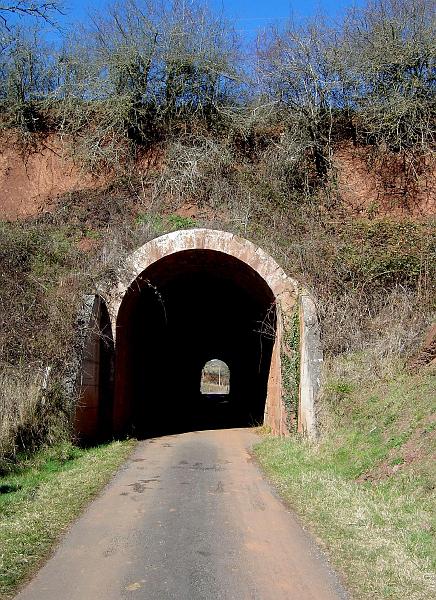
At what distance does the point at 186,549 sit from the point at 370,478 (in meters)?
3.31

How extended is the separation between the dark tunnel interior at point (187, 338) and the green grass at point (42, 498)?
14.0 feet

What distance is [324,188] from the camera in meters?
20.0

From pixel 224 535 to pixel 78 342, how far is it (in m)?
7.19

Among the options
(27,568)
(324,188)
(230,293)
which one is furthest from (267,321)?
(27,568)

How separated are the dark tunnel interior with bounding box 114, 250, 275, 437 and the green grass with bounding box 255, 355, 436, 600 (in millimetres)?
4909

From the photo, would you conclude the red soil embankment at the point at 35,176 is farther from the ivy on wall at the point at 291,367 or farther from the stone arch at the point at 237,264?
the ivy on wall at the point at 291,367

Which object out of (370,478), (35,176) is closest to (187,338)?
(35,176)

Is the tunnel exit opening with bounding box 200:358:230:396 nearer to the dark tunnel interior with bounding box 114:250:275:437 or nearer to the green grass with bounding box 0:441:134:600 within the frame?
the dark tunnel interior with bounding box 114:250:275:437

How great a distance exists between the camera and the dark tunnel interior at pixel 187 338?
1592 cm

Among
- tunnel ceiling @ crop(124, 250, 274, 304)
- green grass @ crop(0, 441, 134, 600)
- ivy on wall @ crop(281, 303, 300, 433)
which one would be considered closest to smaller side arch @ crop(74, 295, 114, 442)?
green grass @ crop(0, 441, 134, 600)

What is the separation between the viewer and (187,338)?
26609 millimetres

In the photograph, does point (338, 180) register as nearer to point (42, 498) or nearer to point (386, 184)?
point (386, 184)

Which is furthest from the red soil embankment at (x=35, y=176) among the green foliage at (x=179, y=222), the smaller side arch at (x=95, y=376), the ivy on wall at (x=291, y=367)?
the ivy on wall at (x=291, y=367)

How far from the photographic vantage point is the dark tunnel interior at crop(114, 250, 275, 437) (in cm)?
1592
